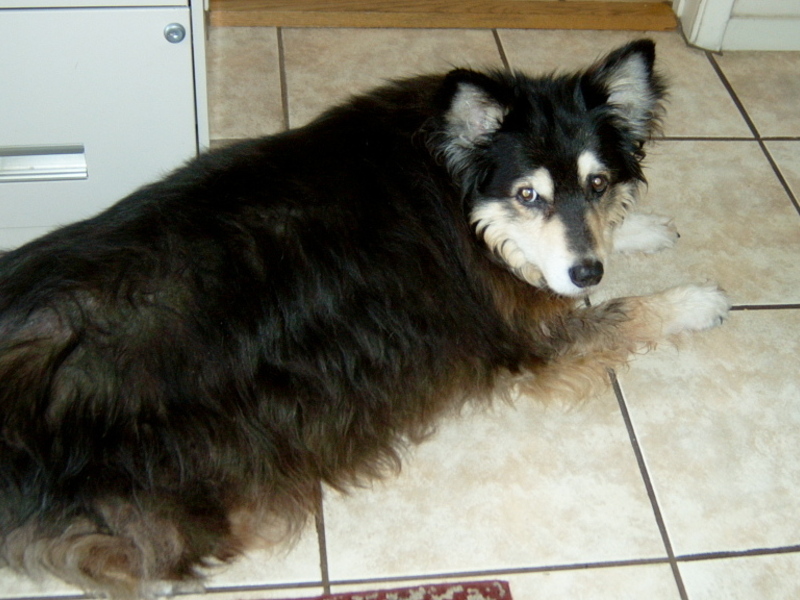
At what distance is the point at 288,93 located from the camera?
10.6ft

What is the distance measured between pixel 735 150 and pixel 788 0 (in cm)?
86

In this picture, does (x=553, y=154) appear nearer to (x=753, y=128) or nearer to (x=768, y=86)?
(x=753, y=128)

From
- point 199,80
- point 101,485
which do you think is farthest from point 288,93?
point 101,485

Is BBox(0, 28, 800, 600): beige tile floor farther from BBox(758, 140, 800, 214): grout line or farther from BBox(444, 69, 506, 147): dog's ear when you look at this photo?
BBox(444, 69, 506, 147): dog's ear

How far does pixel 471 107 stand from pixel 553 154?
9.0 inches

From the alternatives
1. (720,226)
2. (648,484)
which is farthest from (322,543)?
A: (720,226)

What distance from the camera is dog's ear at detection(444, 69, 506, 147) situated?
6.31ft

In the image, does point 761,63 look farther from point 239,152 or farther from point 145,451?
point 145,451

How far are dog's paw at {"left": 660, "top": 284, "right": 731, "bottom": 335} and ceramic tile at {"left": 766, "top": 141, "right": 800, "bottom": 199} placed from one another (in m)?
0.77

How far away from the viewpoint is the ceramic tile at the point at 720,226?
8.87 feet

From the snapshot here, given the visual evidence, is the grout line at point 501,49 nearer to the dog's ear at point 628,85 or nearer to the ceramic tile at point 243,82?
the ceramic tile at point 243,82

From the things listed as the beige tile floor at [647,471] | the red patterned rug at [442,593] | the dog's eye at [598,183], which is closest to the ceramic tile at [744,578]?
the beige tile floor at [647,471]

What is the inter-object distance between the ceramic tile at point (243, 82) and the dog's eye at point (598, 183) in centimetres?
135

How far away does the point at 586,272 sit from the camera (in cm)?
212
